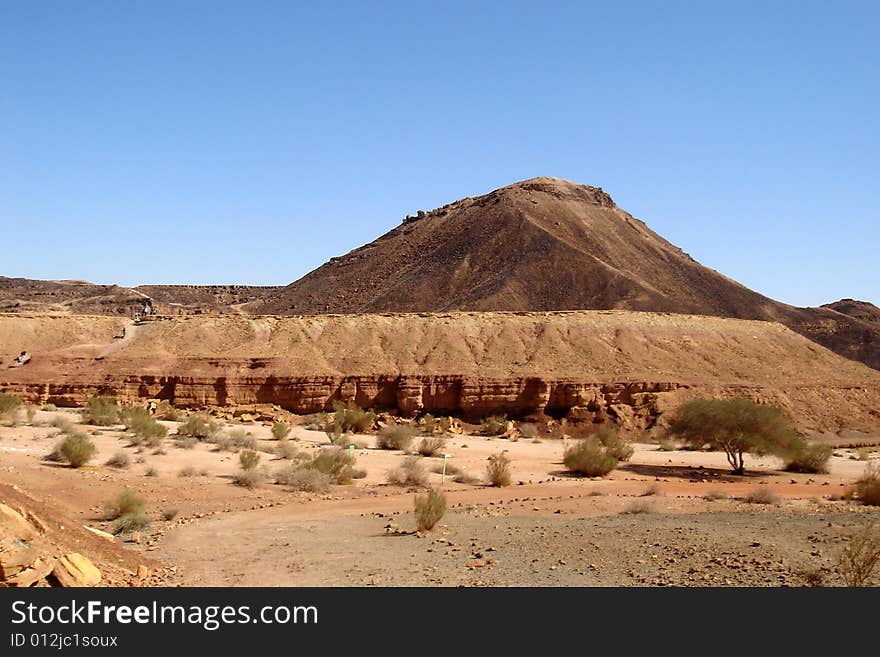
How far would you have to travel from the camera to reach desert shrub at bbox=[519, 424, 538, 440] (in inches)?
1567

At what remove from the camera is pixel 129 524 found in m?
15.9

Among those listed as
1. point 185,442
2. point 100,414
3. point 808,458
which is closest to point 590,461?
point 808,458

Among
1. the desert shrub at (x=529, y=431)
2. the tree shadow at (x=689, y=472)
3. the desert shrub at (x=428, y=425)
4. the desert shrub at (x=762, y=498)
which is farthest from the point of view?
the desert shrub at (x=529, y=431)

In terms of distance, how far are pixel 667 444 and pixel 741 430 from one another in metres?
7.45

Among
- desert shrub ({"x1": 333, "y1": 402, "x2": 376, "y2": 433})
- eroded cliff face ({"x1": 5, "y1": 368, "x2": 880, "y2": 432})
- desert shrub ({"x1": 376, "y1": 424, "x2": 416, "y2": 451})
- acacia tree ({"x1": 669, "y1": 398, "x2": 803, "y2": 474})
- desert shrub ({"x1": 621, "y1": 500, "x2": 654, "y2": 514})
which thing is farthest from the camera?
eroded cliff face ({"x1": 5, "y1": 368, "x2": 880, "y2": 432})

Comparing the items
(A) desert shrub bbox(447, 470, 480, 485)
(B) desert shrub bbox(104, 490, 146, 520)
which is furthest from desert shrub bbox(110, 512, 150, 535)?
(A) desert shrub bbox(447, 470, 480, 485)

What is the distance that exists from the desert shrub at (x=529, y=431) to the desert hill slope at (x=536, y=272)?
38.7m

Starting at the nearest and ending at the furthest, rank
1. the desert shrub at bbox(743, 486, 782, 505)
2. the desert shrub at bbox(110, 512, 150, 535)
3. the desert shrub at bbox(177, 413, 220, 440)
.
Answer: the desert shrub at bbox(110, 512, 150, 535) → the desert shrub at bbox(743, 486, 782, 505) → the desert shrub at bbox(177, 413, 220, 440)

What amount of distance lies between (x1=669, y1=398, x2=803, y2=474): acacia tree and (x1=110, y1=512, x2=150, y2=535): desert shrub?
2147 centimetres

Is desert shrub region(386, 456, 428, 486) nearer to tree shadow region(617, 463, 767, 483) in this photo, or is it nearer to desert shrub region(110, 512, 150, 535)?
tree shadow region(617, 463, 767, 483)

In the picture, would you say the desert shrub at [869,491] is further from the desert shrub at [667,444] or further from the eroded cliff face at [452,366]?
the eroded cliff face at [452,366]

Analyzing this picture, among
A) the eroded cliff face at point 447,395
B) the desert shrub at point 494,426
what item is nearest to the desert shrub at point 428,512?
the desert shrub at point 494,426

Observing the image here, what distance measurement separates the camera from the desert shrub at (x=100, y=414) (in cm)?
3331
